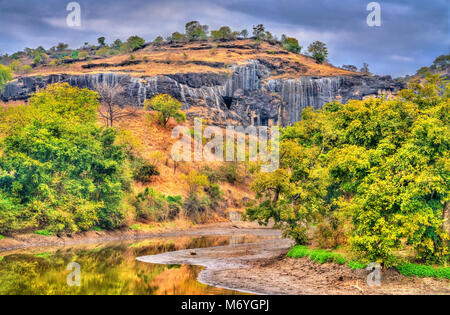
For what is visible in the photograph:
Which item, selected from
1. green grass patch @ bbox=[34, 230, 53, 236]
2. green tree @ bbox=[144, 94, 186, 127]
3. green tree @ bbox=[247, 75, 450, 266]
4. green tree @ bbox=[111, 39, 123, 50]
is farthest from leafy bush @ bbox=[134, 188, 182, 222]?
green tree @ bbox=[111, 39, 123, 50]

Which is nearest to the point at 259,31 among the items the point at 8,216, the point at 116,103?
the point at 116,103

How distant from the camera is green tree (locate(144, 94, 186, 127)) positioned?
8725cm

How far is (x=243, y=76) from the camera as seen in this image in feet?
378

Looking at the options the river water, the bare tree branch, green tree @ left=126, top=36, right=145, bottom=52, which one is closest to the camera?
the river water

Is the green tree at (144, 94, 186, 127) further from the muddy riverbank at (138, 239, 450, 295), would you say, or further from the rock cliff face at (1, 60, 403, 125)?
the muddy riverbank at (138, 239, 450, 295)

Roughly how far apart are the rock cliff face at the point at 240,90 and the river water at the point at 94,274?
219 feet

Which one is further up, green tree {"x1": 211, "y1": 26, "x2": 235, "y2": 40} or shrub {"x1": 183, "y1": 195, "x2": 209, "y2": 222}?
green tree {"x1": 211, "y1": 26, "x2": 235, "y2": 40}

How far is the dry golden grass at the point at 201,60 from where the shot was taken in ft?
365

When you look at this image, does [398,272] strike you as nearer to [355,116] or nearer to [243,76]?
[355,116]

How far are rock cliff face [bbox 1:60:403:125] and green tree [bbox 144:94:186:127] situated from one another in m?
9.82

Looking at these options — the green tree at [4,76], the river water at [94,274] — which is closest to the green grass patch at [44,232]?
the river water at [94,274]

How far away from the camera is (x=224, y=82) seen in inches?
4375

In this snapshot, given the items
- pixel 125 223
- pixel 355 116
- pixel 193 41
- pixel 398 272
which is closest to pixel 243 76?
pixel 193 41

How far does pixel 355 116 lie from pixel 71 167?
2658 centimetres
